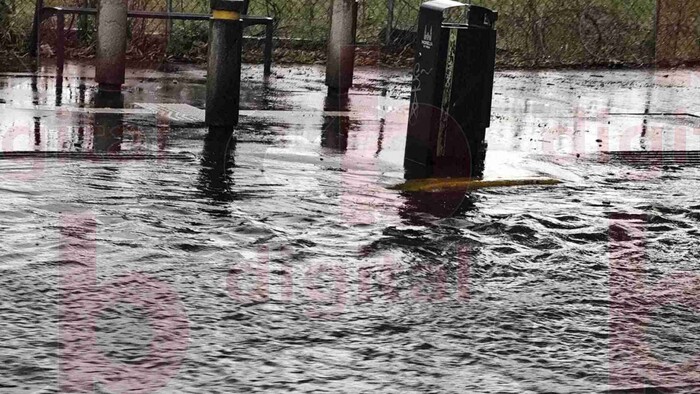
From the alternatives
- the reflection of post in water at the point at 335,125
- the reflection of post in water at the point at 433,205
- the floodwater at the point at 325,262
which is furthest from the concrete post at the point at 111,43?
the reflection of post in water at the point at 433,205

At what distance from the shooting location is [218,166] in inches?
390

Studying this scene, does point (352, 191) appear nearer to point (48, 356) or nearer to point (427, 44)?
point (427, 44)

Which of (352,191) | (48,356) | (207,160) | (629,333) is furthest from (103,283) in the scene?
(207,160)

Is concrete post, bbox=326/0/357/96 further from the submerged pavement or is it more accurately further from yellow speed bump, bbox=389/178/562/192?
yellow speed bump, bbox=389/178/562/192

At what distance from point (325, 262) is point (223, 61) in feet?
16.1

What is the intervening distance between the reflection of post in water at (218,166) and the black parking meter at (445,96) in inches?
50.6

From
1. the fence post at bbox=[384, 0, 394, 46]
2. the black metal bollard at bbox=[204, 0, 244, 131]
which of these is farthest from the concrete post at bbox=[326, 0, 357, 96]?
the fence post at bbox=[384, 0, 394, 46]

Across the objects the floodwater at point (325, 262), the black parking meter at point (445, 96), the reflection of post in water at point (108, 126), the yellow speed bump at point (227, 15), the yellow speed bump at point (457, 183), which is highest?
the yellow speed bump at point (227, 15)

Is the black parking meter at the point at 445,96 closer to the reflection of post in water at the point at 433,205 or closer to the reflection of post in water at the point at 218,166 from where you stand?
the reflection of post in water at the point at 433,205

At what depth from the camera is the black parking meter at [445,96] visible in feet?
32.9

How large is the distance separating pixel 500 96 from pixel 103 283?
1016 centimetres

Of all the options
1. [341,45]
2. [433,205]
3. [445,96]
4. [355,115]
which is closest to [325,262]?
[433,205]

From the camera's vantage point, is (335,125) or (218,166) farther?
(335,125)

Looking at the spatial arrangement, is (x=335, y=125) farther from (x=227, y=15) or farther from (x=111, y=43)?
(x=111, y=43)
